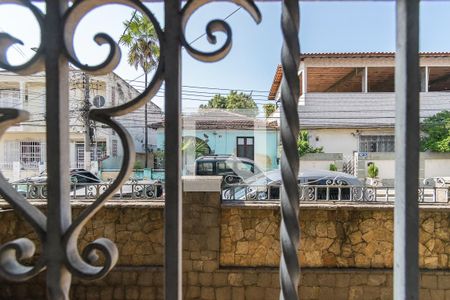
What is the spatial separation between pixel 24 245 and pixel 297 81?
1.91 ft

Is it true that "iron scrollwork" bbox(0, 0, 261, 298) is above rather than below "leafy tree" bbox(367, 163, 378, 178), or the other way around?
above

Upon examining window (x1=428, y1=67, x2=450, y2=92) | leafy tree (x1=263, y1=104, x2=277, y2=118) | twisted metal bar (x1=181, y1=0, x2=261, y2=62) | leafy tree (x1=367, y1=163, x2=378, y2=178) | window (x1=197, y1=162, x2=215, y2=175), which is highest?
window (x1=428, y1=67, x2=450, y2=92)

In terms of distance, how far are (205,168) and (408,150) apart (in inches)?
281

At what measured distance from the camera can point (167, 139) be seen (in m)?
0.55

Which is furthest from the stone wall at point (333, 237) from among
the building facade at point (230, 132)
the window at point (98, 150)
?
the window at point (98, 150)

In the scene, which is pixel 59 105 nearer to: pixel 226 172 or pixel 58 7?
pixel 58 7

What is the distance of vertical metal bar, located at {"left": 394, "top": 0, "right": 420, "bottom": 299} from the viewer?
512 millimetres

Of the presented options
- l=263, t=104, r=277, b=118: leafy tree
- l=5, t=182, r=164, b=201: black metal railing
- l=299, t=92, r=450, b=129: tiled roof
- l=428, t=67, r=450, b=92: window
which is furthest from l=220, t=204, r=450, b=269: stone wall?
l=428, t=67, r=450, b=92: window

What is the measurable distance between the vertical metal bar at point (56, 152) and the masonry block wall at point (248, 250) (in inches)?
131

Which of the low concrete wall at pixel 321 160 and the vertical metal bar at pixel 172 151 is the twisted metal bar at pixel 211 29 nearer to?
the vertical metal bar at pixel 172 151

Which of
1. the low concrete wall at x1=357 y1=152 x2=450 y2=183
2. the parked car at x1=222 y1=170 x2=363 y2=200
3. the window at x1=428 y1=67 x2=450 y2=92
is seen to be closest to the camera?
the parked car at x1=222 y1=170 x2=363 y2=200

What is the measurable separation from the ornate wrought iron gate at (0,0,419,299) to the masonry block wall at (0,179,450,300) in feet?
10.9

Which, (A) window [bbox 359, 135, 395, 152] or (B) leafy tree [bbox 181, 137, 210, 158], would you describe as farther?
(A) window [bbox 359, 135, 395, 152]

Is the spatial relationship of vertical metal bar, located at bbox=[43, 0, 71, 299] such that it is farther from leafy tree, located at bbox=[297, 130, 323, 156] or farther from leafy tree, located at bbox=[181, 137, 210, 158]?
leafy tree, located at bbox=[297, 130, 323, 156]
